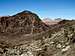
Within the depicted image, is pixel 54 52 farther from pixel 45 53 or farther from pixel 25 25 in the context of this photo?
pixel 25 25

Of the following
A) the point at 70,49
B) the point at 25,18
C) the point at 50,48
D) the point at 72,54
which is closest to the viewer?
the point at 72,54

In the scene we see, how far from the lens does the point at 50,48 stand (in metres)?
32.0

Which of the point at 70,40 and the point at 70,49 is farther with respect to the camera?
the point at 70,40

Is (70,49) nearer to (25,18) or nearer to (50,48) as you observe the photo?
(50,48)

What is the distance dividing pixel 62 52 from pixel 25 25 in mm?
50750

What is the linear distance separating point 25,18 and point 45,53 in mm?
52367

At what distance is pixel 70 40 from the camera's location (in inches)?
1283

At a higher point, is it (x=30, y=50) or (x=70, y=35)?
(x=70, y=35)

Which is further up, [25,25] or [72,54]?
[25,25]

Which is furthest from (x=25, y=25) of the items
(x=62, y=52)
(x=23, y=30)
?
(x=62, y=52)

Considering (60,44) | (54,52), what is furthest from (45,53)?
(60,44)

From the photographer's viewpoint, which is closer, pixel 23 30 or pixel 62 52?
pixel 62 52

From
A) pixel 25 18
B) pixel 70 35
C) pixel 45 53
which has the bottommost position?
pixel 45 53

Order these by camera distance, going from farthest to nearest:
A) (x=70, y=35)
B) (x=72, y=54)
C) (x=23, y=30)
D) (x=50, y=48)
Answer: (x=23, y=30) < (x=70, y=35) < (x=50, y=48) < (x=72, y=54)
